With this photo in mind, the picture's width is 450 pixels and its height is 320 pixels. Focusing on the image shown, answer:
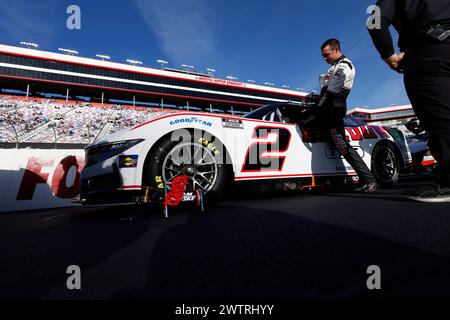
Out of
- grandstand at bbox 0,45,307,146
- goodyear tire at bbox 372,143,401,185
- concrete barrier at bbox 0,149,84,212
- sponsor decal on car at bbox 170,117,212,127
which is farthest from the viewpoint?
grandstand at bbox 0,45,307,146

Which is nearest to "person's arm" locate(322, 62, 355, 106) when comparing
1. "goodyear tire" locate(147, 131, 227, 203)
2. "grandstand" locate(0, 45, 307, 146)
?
"goodyear tire" locate(147, 131, 227, 203)

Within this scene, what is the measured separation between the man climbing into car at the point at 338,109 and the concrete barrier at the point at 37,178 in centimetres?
415

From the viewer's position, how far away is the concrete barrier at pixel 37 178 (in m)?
3.68

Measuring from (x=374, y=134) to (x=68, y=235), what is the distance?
3.86 metres

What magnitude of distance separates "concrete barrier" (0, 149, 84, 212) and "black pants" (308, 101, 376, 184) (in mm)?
4250

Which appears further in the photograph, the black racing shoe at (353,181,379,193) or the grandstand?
the grandstand

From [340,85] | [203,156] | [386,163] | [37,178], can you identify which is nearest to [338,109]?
[340,85]

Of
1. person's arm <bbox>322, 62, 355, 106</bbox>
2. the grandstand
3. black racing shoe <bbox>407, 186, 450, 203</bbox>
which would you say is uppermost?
the grandstand

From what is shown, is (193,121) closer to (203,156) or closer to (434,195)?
(203,156)

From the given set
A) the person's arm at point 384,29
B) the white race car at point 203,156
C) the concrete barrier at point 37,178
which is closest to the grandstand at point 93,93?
the concrete barrier at point 37,178

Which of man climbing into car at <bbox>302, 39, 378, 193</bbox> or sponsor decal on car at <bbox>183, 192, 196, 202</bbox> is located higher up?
man climbing into car at <bbox>302, 39, 378, 193</bbox>

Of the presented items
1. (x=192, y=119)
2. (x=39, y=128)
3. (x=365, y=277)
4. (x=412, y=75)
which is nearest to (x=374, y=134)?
(x=412, y=75)

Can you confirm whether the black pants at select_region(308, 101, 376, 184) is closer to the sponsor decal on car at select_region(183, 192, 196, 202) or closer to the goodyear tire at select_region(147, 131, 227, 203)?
the goodyear tire at select_region(147, 131, 227, 203)

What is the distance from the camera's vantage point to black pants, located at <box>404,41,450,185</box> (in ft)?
5.21
